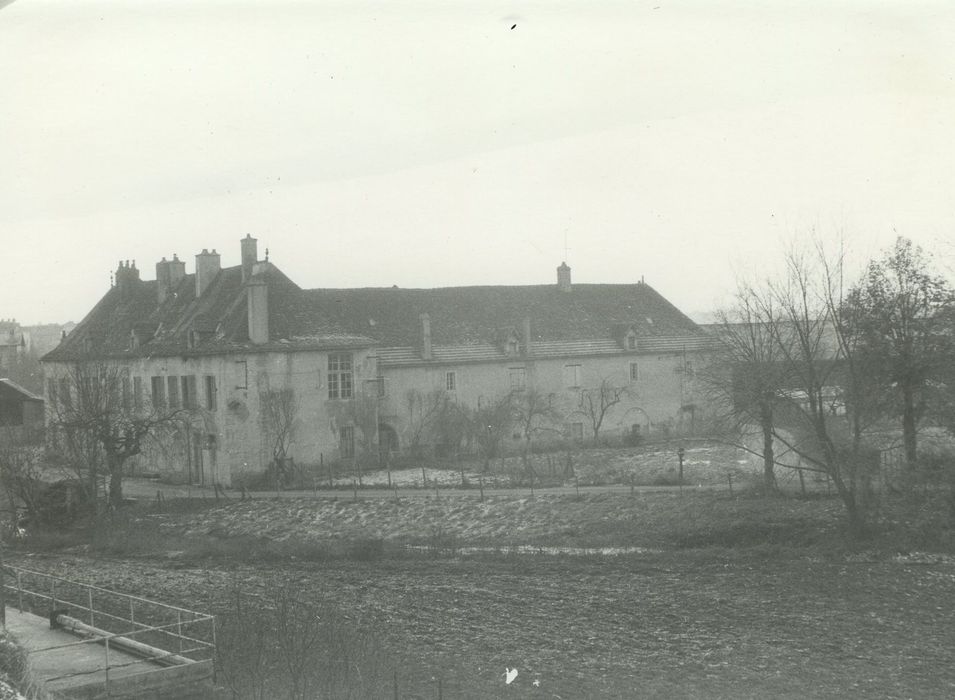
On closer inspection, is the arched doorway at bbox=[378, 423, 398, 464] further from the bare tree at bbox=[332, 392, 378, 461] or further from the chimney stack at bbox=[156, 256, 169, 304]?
the chimney stack at bbox=[156, 256, 169, 304]

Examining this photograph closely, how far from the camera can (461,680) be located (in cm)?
1498

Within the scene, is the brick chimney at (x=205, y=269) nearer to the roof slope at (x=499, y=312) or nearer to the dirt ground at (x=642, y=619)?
the roof slope at (x=499, y=312)

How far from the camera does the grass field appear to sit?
14.9m

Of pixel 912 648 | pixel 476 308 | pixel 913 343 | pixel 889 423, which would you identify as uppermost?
pixel 476 308

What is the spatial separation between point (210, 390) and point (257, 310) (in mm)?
3757

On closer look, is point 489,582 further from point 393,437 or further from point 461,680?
point 393,437

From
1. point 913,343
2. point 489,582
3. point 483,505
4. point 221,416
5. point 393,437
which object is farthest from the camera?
point 393,437

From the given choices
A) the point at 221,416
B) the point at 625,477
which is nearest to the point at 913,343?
the point at 625,477

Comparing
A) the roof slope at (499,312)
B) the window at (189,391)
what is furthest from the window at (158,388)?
the roof slope at (499,312)

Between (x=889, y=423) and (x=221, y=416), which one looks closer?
(x=889, y=423)

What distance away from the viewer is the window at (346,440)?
130ft

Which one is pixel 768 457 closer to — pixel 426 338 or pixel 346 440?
pixel 346 440

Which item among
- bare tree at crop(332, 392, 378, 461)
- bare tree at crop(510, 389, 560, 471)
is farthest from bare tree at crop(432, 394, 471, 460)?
bare tree at crop(332, 392, 378, 461)

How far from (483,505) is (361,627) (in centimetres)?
1181
